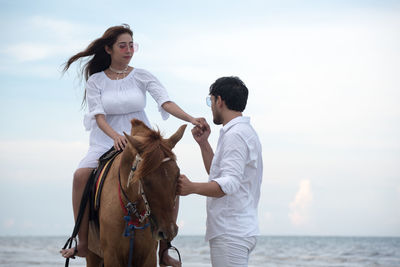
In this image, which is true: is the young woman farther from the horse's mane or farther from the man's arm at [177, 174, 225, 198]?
the man's arm at [177, 174, 225, 198]

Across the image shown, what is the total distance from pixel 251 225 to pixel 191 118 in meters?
1.43

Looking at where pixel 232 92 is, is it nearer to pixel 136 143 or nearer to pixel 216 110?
pixel 216 110

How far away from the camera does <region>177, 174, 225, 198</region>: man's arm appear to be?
10.3ft

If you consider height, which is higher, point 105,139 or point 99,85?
point 99,85

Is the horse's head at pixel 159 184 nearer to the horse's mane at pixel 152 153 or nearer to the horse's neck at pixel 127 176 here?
the horse's mane at pixel 152 153

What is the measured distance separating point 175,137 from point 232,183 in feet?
2.55

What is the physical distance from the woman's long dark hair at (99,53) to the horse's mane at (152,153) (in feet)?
6.53

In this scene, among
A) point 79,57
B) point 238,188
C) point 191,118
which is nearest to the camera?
point 238,188

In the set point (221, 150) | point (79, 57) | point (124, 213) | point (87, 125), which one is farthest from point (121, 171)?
point (79, 57)

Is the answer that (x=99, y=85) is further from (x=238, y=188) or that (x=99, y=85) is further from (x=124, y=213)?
(x=238, y=188)

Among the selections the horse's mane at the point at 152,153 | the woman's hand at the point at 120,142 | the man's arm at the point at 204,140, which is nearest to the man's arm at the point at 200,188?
the horse's mane at the point at 152,153

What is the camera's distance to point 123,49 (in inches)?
200

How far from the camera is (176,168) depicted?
336 cm

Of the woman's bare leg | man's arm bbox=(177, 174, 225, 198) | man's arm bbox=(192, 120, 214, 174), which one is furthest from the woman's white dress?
man's arm bbox=(177, 174, 225, 198)
